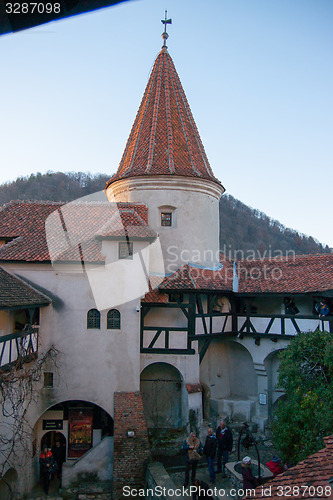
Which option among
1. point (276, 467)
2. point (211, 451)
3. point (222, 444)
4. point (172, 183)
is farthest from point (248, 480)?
point (172, 183)

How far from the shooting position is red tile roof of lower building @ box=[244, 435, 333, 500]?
16.9 feet

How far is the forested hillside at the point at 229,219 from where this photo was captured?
1953 inches

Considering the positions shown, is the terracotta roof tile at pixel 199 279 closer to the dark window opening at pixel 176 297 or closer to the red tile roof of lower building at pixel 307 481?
the dark window opening at pixel 176 297

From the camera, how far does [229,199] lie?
66125mm

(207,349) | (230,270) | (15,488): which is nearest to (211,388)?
(207,349)

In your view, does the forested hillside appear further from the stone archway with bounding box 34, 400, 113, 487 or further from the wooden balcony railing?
the wooden balcony railing

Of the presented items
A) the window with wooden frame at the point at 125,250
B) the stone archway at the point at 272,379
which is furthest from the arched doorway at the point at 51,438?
the stone archway at the point at 272,379

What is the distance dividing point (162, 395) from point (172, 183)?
7.68 m

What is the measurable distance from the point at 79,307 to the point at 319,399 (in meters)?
7.25

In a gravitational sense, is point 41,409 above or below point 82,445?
above

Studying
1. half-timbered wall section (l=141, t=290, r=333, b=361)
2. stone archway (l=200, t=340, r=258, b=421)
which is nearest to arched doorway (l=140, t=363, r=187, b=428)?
half-timbered wall section (l=141, t=290, r=333, b=361)

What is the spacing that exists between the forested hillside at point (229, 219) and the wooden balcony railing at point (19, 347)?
36857 millimetres

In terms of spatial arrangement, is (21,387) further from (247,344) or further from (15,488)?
(247,344)

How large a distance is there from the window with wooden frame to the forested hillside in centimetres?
3477
